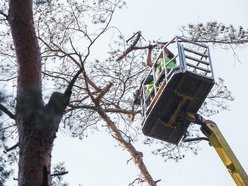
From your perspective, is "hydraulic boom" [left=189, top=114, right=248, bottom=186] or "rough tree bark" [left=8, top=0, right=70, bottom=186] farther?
"hydraulic boom" [left=189, top=114, right=248, bottom=186]

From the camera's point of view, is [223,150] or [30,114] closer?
[30,114]

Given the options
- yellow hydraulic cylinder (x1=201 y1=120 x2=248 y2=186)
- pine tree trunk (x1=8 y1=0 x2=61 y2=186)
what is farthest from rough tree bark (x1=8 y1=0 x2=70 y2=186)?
yellow hydraulic cylinder (x1=201 y1=120 x2=248 y2=186)

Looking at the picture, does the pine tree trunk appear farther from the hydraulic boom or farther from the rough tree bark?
the hydraulic boom

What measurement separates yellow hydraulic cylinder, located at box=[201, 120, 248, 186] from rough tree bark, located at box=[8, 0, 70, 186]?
11.3 ft

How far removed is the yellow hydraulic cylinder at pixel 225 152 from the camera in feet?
22.4

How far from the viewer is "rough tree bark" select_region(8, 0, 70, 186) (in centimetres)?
409

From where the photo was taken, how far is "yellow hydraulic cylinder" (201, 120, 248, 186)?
6823mm

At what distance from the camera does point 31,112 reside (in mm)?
4398

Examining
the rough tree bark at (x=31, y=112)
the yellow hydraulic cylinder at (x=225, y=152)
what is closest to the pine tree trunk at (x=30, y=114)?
the rough tree bark at (x=31, y=112)

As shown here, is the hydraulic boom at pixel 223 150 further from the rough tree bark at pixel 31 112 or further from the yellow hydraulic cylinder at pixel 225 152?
the rough tree bark at pixel 31 112

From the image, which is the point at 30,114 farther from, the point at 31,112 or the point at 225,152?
the point at 225,152

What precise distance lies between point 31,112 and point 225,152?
3.86 m

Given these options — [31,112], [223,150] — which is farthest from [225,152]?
[31,112]

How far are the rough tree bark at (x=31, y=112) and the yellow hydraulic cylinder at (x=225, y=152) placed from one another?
345cm
